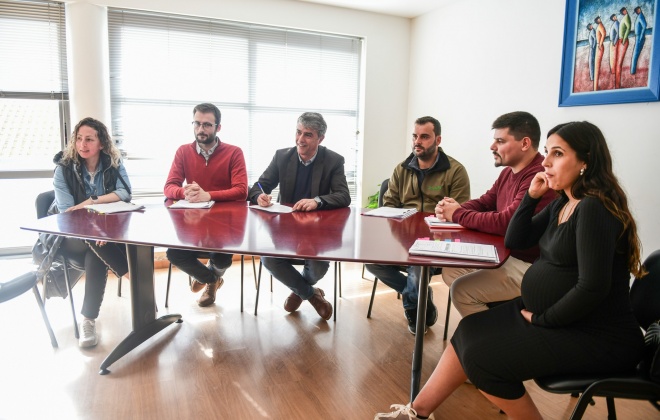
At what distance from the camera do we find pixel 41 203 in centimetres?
267

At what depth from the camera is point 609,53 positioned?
2.90 metres

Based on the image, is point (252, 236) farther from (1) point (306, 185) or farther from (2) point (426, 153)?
(2) point (426, 153)

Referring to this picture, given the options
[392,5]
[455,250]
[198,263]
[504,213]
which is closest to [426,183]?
[504,213]

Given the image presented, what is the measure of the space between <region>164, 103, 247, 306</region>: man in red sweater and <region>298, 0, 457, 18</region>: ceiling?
1.92 metres

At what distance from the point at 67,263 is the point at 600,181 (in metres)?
2.57

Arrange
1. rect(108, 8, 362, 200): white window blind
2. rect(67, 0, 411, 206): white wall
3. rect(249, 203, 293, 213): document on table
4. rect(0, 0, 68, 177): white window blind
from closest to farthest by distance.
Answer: rect(249, 203, 293, 213): document on table < rect(0, 0, 68, 177): white window blind < rect(67, 0, 411, 206): white wall < rect(108, 8, 362, 200): white window blind

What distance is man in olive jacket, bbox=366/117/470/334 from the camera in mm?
2771

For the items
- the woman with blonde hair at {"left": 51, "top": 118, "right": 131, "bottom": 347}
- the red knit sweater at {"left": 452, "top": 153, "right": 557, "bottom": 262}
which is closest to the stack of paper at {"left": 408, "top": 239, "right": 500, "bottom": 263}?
the red knit sweater at {"left": 452, "top": 153, "right": 557, "bottom": 262}

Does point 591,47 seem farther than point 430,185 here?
Yes

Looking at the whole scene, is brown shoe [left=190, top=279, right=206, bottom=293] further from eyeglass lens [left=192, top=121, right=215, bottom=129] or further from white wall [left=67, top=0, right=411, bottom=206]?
white wall [left=67, top=0, right=411, bottom=206]

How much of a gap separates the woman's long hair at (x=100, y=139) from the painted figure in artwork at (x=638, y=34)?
10.3ft

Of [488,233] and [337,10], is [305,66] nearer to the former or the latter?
[337,10]

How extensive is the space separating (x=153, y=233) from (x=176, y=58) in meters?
2.60

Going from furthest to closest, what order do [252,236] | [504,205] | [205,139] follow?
[205,139]
[504,205]
[252,236]
